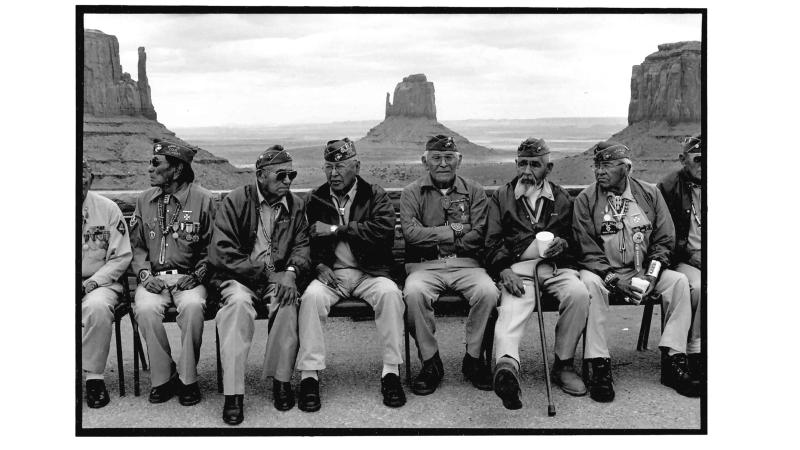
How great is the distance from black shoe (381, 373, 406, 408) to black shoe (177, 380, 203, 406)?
125cm

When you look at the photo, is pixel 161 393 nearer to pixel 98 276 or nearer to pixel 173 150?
pixel 98 276

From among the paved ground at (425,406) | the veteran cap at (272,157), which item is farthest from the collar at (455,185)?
the paved ground at (425,406)

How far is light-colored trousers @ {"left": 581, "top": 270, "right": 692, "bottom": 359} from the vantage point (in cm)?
489

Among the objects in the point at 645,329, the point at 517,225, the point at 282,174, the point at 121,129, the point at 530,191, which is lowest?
the point at 645,329

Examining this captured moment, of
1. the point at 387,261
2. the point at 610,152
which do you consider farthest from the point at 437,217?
the point at 610,152

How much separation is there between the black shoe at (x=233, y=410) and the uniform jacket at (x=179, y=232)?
101 cm

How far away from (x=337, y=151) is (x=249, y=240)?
0.89m

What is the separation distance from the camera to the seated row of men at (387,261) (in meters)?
4.80

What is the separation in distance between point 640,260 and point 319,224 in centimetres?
232

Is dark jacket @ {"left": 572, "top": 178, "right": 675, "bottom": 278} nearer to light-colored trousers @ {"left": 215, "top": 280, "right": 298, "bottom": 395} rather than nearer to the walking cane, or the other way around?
the walking cane

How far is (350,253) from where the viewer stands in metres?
5.25

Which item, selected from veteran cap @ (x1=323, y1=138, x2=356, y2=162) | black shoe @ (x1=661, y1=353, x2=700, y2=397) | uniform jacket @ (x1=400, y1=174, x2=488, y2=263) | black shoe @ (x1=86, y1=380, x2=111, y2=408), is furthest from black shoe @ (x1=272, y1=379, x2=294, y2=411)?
black shoe @ (x1=661, y1=353, x2=700, y2=397)

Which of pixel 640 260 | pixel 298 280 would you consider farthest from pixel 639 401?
pixel 298 280

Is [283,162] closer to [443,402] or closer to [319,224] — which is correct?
[319,224]
